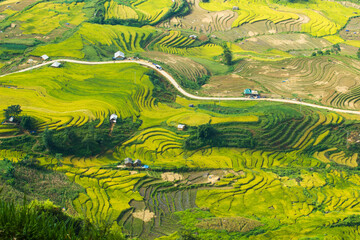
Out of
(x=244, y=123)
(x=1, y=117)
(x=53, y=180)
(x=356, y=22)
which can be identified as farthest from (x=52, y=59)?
(x=356, y=22)

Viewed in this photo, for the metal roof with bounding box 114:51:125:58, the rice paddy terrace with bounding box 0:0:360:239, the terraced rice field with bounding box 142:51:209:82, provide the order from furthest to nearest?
1. the terraced rice field with bounding box 142:51:209:82
2. the metal roof with bounding box 114:51:125:58
3. the rice paddy terrace with bounding box 0:0:360:239

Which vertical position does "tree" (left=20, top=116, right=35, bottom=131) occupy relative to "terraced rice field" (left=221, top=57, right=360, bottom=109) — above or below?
above

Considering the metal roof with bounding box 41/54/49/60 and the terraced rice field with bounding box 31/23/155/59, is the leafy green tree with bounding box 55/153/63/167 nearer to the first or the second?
the metal roof with bounding box 41/54/49/60

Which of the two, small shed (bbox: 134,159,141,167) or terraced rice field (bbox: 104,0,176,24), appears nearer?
small shed (bbox: 134,159,141,167)

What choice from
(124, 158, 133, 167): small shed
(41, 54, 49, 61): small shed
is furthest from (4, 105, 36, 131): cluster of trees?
(41, 54, 49, 61): small shed

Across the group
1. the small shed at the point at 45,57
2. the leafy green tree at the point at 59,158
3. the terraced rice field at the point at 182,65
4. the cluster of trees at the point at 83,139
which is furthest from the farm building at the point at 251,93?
the small shed at the point at 45,57

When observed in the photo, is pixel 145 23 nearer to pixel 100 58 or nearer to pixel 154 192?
pixel 100 58

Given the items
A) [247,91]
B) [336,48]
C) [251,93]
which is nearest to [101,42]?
[247,91]
